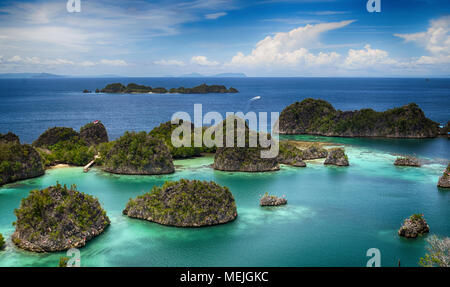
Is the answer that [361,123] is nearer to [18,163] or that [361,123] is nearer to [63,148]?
[63,148]

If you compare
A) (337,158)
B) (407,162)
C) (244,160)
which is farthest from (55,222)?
(407,162)

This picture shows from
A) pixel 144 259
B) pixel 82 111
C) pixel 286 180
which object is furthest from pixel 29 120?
pixel 144 259

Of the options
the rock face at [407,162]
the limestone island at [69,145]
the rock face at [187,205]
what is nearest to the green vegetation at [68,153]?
the limestone island at [69,145]

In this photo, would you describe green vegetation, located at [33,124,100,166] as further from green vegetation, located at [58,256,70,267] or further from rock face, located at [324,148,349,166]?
rock face, located at [324,148,349,166]
